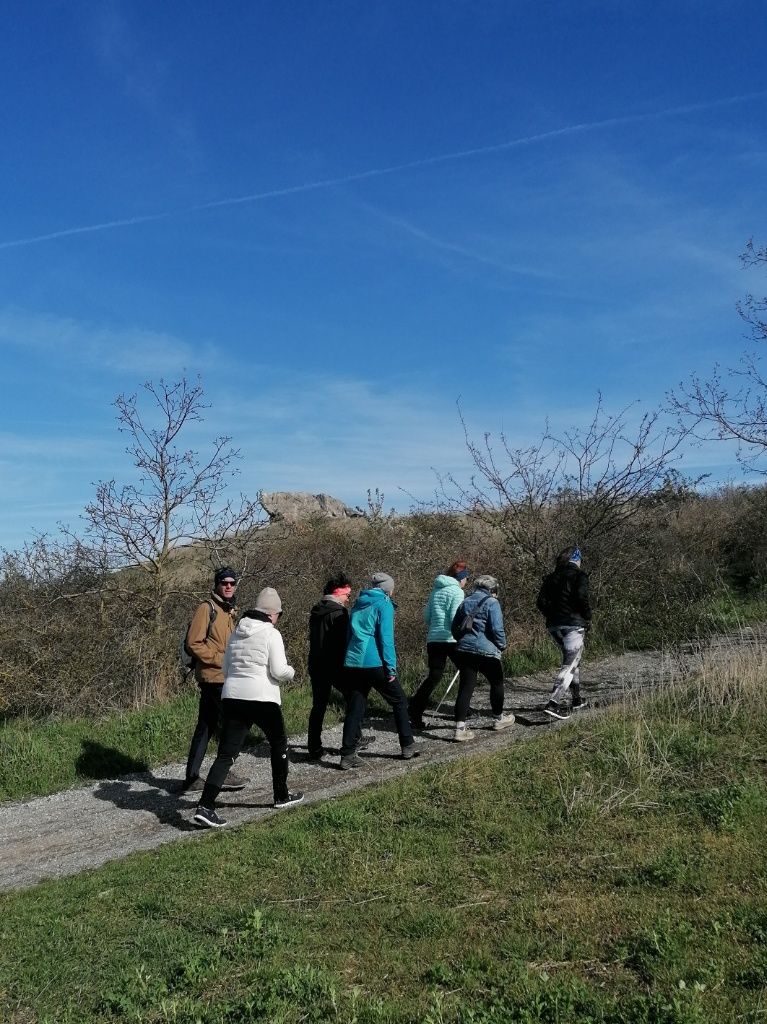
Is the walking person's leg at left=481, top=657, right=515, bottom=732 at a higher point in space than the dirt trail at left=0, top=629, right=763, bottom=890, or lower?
higher

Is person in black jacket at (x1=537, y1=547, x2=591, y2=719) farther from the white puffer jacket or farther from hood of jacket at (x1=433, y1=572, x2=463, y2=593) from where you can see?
the white puffer jacket

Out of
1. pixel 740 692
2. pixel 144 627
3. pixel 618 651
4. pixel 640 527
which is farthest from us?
pixel 640 527

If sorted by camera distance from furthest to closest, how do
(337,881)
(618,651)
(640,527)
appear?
(640,527), (618,651), (337,881)

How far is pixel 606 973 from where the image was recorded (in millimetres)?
3941

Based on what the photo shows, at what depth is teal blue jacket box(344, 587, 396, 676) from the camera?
27.2ft

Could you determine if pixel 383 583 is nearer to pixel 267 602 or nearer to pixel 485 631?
pixel 485 631

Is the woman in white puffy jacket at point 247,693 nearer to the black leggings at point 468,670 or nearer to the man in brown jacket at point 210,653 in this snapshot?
the man in brown jacket at point 210,653

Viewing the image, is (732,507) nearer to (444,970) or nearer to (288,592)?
(288,592)

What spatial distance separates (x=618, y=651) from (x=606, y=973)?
33.9ft

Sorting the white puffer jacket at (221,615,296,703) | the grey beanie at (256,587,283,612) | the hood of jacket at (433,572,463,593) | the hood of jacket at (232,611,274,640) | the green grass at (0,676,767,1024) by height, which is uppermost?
the hood of jacket at (433,572,463,593)

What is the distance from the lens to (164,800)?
8203mm

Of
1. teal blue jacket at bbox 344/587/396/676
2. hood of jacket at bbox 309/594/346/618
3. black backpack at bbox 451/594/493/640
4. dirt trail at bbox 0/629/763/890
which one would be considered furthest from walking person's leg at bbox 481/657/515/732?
hood of jacket at bbox 309/594/346/618

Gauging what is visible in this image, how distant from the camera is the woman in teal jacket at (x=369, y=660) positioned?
8.29m

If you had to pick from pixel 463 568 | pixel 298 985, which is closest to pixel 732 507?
pixel 463 568
